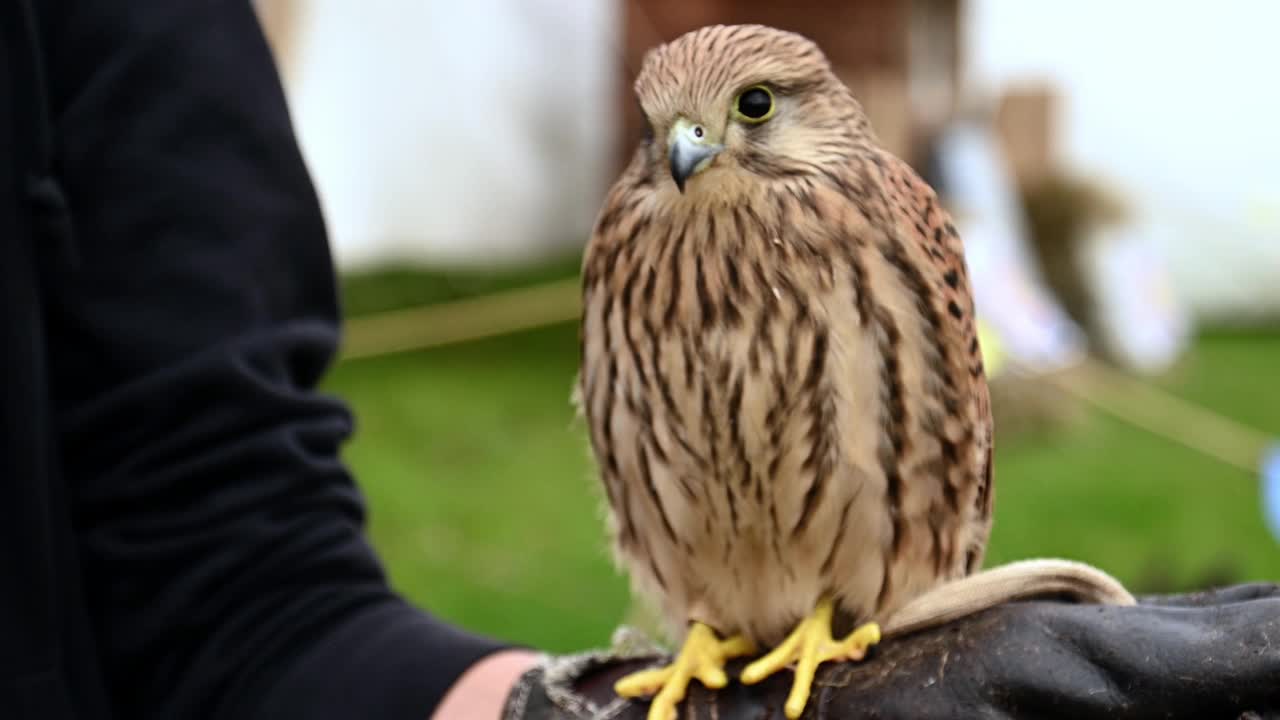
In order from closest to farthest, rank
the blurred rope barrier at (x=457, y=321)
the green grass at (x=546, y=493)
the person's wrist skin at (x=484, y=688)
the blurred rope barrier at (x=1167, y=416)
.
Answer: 1. the person's wrist skin at (x=484, y=688)
2. the green grass at (x=546, y=493)
3. the blurred rope barrier at (x=1167, y=416)
4. the blurred rope barrier at (x=457, y=321)

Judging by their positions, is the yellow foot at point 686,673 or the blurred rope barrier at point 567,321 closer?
the yellow foot at point 686,673

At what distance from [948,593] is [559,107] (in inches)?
122

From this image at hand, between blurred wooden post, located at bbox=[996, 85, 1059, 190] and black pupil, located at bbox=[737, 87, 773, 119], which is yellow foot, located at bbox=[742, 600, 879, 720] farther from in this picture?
blurred wooden post, located at bbox=[996, 85, 1059, 190]

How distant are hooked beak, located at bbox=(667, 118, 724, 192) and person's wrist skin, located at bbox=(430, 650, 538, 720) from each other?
46 centimetres

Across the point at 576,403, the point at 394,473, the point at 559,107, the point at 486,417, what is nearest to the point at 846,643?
the point at 576,403

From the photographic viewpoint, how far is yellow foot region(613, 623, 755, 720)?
80cm

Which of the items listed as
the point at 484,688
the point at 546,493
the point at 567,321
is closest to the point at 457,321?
the point at 567,321

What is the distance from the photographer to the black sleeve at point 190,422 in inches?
40.9

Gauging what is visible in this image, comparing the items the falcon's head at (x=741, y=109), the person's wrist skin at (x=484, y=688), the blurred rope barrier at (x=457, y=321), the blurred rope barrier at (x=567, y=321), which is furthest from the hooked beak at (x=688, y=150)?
the blurred rope barrier at (x=457, y=321)

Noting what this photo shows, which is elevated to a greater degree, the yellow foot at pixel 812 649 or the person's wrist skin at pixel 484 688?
the yellow foot at pixel 812 649

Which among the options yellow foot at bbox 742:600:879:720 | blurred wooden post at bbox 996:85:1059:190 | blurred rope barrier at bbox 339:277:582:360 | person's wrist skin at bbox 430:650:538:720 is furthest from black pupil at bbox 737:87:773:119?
blurred wooden post at bbox 996:85:1059:190

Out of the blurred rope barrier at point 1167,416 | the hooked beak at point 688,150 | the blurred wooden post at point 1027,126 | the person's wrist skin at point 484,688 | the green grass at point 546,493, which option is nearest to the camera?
the hooked beak at point 688,150

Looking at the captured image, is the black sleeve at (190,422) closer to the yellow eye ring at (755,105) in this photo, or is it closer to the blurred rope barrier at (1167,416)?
the yellow eye ring at (755,105)

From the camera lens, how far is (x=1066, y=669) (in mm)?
760
